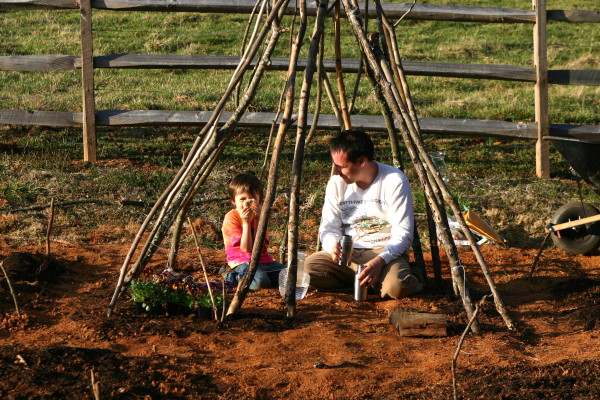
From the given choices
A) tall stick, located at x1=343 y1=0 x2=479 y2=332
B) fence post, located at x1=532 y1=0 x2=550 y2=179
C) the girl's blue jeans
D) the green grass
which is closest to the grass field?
the green grass

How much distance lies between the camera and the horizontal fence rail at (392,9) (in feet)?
27.4

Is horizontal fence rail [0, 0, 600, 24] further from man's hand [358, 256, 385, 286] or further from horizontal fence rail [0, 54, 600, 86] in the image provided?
man's hand [358, 256, 385, 286]

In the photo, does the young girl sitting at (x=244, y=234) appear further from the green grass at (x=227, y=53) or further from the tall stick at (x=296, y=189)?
the green grass at (x=227, y=53)

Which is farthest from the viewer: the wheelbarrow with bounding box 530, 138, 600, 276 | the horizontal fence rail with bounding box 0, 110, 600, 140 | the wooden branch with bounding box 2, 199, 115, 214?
the horizontal fence rail with bounding box 0, 110, 600, 140

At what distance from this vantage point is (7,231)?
6406 mm

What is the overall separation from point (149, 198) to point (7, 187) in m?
1.23

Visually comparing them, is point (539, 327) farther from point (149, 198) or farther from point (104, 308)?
point (149, 198)

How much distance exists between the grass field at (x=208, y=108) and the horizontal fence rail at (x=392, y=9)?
55.7 inches

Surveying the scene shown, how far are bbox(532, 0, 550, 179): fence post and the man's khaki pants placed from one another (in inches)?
139

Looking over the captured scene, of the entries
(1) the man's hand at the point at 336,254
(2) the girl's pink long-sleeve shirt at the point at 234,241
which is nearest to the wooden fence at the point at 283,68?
(2) the girl's pink long-sleeve shirt at the point at 234,241

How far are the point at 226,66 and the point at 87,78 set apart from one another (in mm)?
1357

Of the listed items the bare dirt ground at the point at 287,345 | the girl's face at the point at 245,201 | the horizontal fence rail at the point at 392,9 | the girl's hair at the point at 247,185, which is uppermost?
the horizontal fence rail at the point at 392,9

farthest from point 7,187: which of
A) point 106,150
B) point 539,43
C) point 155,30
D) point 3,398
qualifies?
point 155,30

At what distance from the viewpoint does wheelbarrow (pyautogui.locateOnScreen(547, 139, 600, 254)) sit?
209 inches
